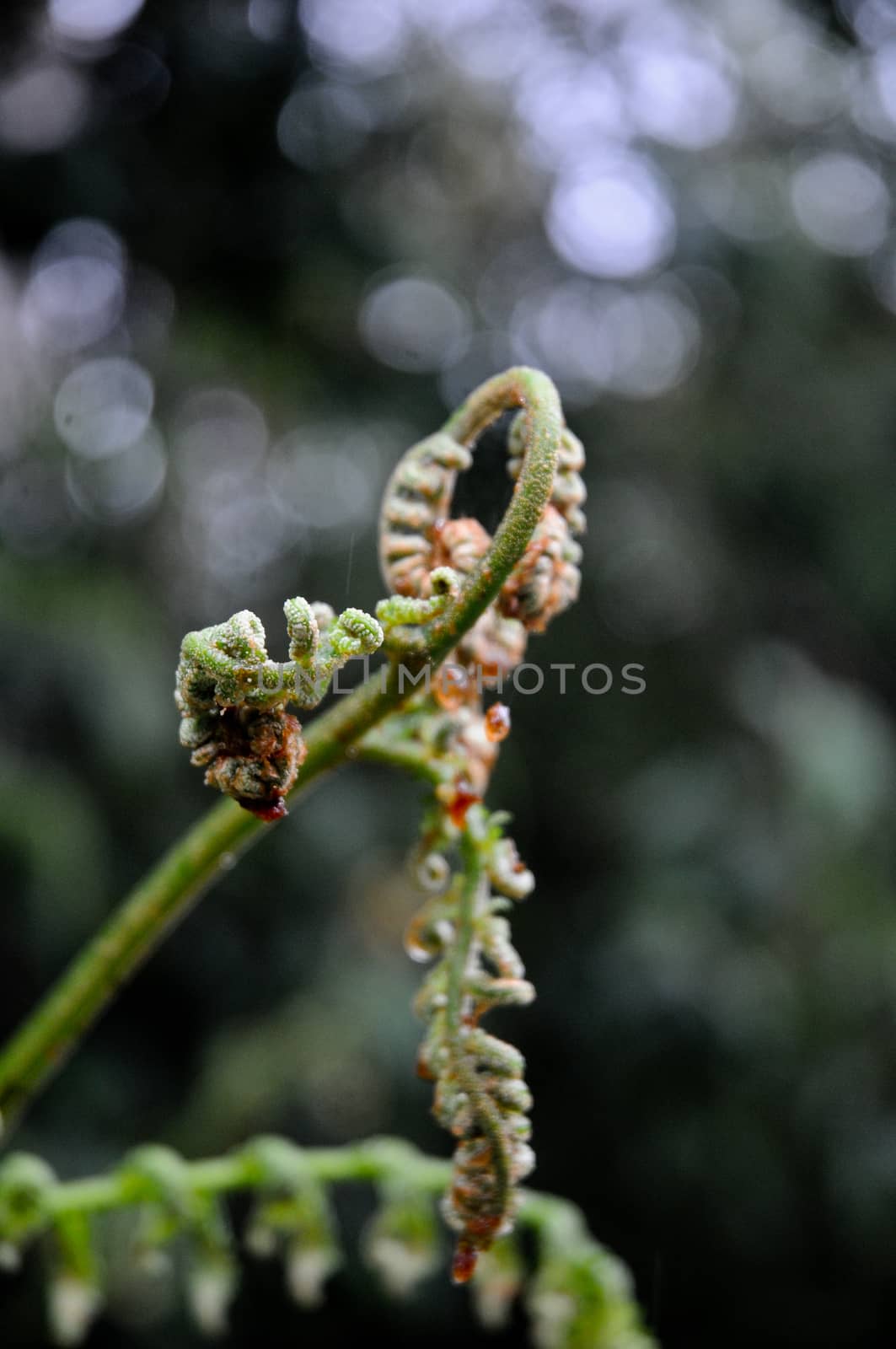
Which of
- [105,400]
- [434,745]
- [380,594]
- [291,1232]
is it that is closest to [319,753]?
[434,745]

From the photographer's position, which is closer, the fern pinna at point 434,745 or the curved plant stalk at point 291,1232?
the fern pinna at point 434,745

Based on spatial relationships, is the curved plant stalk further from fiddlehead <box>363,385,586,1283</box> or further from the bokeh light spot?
the bokeh light spot

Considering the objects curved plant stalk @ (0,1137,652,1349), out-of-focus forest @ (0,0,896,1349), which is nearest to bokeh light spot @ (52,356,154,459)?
out-of-focus forest @ (0,0,896,1349)

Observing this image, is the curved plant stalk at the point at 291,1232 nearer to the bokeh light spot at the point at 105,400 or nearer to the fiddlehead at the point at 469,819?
the fiddlehead at the point at 469,819

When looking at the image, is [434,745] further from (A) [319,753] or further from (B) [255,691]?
(B) [255,691]

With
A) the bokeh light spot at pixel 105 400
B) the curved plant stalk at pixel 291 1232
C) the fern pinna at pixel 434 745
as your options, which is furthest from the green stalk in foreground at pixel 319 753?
the bokeh light spot at pixel 105 400

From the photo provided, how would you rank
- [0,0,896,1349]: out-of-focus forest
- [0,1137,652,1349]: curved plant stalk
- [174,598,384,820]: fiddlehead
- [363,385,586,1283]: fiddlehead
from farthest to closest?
[0,0,896,1349]: out-of-focus forest
[0,1137,652,1349]: curved plant stalk
[363,385,586,1283]: fiddlehead
[174,598,384,820]: fiddlehead
